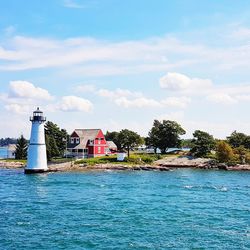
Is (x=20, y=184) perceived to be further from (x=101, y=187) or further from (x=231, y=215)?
(x=231, y=215)

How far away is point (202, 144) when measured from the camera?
10806 centimetres

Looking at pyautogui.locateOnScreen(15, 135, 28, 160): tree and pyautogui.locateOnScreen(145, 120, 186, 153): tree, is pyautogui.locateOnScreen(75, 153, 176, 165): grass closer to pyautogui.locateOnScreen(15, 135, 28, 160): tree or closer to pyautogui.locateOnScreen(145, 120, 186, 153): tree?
pyautogui.locateOnScreen(145, 120, 186, 153): tree

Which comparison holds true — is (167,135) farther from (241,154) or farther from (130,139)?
(241,154)

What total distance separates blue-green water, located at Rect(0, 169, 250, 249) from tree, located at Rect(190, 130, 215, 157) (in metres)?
43.2

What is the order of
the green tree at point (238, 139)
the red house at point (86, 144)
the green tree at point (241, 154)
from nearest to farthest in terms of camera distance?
the green tree at point (241, 154) → the red house at point (86, 144) → the green tree at point (238, 139)

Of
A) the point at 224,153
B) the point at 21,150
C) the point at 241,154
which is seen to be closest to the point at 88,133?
the point at 21,150

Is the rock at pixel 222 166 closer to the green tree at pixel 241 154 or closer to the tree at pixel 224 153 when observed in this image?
the tree at pixel 224 153

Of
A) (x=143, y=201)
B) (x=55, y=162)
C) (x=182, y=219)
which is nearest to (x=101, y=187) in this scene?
(x=143, y=201)

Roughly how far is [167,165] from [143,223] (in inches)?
2520

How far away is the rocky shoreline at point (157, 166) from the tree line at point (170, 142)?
4025 mm

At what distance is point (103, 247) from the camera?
1107 inches

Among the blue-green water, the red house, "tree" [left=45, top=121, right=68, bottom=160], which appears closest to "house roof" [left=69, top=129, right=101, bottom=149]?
the red house

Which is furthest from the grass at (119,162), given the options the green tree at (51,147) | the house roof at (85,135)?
the green tree at (51,147)

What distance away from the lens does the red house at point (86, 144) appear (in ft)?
349
